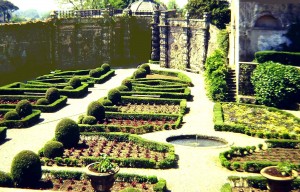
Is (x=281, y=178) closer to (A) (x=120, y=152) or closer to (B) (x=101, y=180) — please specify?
(B) (x=101, y=180)

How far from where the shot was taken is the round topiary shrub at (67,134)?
75.1ft

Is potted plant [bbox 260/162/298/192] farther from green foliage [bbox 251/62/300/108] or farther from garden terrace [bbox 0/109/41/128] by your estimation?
garden terrace [bbox 0/109/41/128]

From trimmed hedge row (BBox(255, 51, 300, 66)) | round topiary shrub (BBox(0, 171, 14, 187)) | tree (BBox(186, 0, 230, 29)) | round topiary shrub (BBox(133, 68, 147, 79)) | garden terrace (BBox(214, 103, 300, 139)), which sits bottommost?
round topiary shrub (BBox(0, 171, 14, 187))

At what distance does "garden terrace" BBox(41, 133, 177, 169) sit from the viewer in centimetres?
2058

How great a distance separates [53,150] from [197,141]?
8.71 m

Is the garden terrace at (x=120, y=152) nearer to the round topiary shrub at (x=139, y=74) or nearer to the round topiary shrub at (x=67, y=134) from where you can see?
the round topiary shrub at (x=67, y=134)

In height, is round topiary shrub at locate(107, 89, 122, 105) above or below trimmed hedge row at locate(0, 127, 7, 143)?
above

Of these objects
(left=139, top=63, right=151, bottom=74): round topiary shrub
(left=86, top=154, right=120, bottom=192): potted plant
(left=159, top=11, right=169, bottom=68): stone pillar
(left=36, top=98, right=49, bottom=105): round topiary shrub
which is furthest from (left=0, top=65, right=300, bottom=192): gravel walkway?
(left=159, top=11, right=169, bottom=68): stone pillar

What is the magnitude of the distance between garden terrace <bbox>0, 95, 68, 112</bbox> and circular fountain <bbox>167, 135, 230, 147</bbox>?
1156cm

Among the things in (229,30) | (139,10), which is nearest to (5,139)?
(229,30)

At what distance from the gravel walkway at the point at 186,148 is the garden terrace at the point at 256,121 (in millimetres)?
619

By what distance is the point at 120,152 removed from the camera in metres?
22.3

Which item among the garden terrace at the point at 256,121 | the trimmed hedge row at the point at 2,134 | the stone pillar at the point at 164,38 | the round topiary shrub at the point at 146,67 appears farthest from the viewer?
the stone pillar at the point at 164,38

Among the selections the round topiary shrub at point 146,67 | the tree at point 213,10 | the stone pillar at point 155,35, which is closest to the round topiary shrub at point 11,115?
the round topiary shrub at point 146,67
